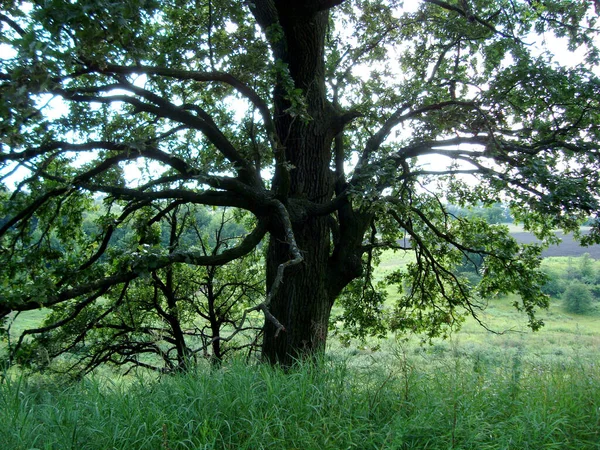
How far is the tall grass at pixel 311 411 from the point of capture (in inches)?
121

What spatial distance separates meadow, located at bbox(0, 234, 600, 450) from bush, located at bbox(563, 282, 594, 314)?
2103 cm

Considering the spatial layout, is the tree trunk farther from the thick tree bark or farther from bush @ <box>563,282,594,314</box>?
bush @ <box>563,282,594,314</box>

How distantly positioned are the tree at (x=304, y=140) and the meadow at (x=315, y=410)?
1.13m

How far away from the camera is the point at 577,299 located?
22.6m

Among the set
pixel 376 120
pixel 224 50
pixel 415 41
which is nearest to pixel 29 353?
pixel 224 50

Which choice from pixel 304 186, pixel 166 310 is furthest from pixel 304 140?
pixel 166 310

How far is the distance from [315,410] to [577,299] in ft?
77.3

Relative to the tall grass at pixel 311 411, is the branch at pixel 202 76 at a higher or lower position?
higher

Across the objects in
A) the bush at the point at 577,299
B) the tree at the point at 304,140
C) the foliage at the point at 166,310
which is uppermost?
the tree at the point at 304,140

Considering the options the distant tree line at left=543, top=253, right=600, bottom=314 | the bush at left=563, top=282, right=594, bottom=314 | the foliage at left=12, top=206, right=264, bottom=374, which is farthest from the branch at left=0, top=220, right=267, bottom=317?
the bush at left=563, top=282, right=594, bottom=314

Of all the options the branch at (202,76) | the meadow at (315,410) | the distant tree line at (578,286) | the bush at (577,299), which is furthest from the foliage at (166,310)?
the bush at (577,299)

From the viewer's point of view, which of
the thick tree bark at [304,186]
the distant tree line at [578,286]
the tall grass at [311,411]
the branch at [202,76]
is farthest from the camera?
the distant tree line at [578,286]

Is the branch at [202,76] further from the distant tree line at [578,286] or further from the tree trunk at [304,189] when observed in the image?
the distant tree line at [578,286]

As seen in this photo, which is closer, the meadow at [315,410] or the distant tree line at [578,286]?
the meadow at [315,410]
